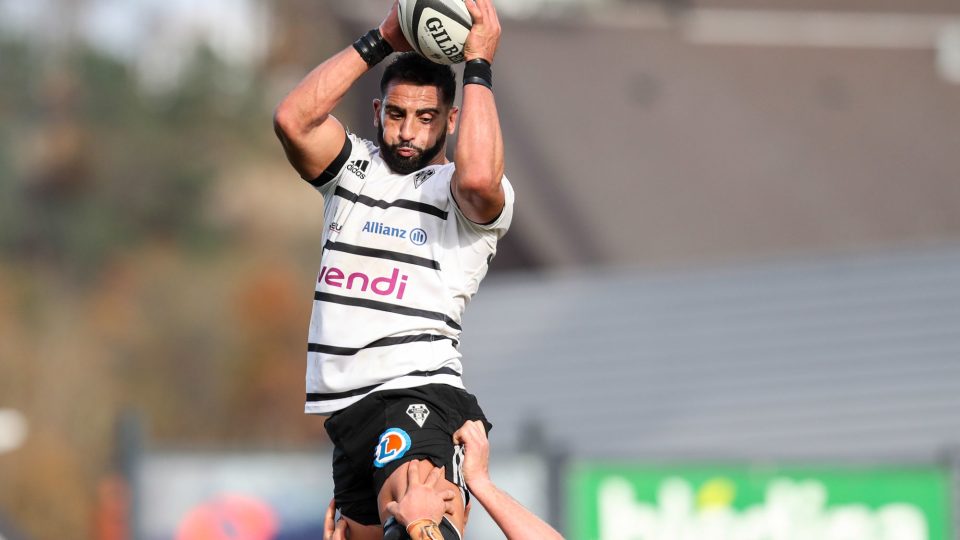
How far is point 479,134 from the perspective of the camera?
210 inches

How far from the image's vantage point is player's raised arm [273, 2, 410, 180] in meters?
5.59

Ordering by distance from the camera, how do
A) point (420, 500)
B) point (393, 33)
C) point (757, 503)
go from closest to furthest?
point (420, 500) → point (393, 33) → point (757, 503)

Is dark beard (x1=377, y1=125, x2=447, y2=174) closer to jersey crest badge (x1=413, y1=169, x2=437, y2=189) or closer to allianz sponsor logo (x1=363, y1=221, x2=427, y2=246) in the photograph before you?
jersey crest badge (x1=413, y1=169, x2=437, y2=189)

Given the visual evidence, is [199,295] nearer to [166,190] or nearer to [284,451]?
[166,190]

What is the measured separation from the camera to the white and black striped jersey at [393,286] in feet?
18.1

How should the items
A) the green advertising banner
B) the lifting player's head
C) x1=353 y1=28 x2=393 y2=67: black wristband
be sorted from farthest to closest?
the green advertising banner
x1=353 y1=28 x2=393 y2=67: black wristband
the lifting player's head

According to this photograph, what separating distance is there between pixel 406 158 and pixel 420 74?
1.05ft

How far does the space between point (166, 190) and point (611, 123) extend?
30523 millimetres

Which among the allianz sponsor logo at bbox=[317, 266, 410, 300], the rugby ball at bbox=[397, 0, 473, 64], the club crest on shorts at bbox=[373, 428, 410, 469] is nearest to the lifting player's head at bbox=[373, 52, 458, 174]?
the rugby ball at bbox=[397, 0, 473, 64]

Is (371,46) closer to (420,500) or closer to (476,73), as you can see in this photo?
(476,73)

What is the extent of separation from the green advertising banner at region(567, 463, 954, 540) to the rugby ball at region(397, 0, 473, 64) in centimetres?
530

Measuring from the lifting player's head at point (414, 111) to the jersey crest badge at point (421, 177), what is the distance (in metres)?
Answer: 0.03

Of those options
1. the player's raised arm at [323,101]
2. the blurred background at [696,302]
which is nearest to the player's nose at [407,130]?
the player's raised arm at [323,101]

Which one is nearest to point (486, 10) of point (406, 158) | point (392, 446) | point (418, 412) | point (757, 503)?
point (406, 158)
